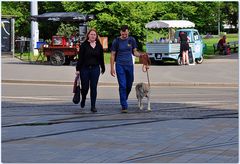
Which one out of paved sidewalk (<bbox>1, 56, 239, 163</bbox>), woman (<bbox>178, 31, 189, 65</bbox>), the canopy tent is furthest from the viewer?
the canopy tent

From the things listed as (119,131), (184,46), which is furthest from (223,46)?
(119,131)

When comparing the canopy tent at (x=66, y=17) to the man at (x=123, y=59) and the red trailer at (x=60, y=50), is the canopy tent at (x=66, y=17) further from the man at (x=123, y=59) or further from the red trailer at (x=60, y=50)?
the man at (x=123, y=59)

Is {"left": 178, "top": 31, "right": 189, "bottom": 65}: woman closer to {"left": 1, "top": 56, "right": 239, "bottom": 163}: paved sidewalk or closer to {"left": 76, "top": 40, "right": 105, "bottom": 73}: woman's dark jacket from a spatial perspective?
{"left": 1, "top": 56, "right": 239, "bottom": 163}: paved sidewalk

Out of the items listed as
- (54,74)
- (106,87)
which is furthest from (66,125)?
(54,74)

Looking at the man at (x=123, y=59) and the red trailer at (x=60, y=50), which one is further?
the red trailer at (x=60, y=50)

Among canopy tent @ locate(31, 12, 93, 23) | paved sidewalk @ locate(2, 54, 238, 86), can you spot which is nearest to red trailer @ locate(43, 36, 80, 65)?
paved sidewalk @ locate(2, 54, 238, 86)

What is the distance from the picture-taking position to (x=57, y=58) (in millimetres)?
32094

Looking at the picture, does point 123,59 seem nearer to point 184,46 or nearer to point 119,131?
point 119,131

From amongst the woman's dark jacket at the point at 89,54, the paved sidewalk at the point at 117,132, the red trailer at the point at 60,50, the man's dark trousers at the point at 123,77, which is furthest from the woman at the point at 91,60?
the red trailer at the point at 60,50

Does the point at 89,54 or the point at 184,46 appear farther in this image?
the point at 184,46

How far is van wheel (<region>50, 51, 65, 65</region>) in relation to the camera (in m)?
32.0

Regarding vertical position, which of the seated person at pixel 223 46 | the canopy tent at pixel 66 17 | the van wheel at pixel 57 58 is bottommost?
the van wheel at pixel 57 58

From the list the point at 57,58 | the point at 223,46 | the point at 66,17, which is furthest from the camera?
the point at 223,46

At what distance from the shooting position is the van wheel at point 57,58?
31969 millimetres
